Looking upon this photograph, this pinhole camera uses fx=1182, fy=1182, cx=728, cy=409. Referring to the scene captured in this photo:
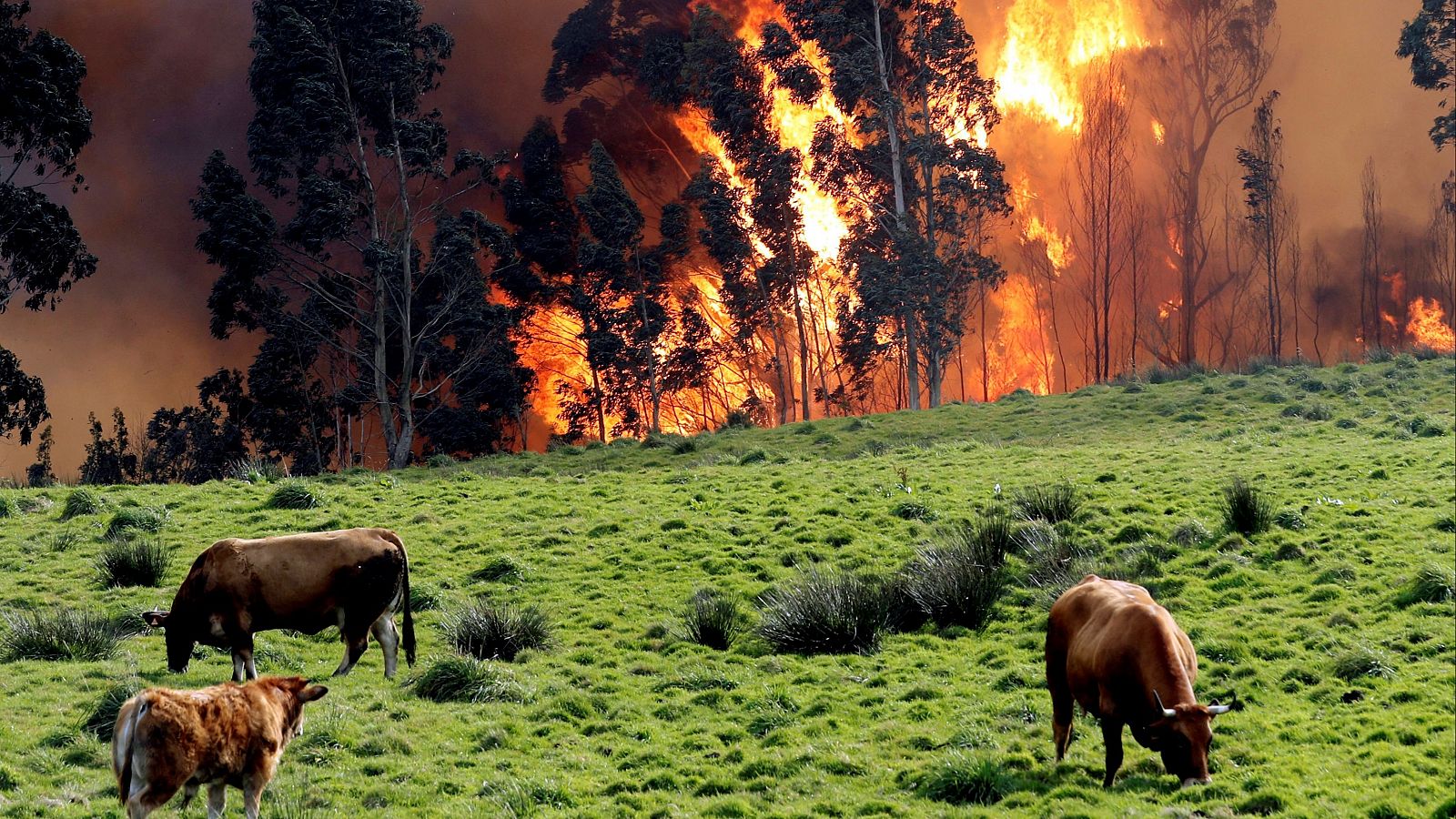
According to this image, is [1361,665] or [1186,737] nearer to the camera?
[1186,737]

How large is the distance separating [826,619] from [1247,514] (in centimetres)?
870

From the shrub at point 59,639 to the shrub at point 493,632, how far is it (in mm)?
4860

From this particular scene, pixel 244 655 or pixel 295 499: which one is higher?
pixel 295 499

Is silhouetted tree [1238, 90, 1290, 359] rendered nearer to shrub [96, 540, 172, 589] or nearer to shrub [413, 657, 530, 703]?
shrub [413, 657, 530, 703]

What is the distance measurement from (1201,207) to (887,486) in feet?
129

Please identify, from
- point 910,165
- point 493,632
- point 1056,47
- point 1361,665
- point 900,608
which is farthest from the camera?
point 1056,47

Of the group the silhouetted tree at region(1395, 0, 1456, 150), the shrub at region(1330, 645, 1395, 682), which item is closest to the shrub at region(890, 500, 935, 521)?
the shrub at region(1330, 645, 1395, 682)

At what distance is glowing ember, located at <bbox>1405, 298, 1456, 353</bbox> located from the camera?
55.9 meters

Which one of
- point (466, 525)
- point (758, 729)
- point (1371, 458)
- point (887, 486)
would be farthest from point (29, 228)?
point (1371, 458)

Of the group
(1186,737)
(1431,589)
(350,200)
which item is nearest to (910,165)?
(350,200)

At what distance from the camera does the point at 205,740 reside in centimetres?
963

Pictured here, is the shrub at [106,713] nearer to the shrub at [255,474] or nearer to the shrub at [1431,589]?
the shrub at [1431,589]

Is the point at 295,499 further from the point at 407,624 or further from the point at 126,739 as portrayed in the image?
the point at 126,739

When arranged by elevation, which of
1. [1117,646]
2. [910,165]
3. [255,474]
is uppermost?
[910,165]
